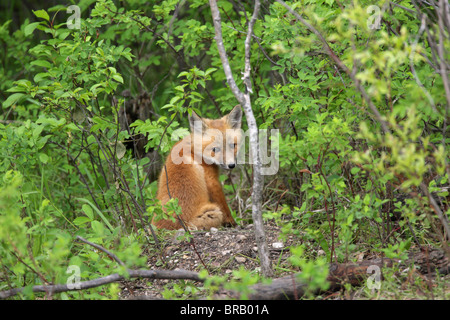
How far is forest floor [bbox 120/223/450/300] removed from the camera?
334 centimetres

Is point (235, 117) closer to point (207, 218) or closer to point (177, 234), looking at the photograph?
point (207, 218)

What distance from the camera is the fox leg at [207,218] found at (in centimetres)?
522

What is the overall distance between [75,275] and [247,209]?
8.49 ft

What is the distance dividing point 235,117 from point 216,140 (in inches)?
14.2

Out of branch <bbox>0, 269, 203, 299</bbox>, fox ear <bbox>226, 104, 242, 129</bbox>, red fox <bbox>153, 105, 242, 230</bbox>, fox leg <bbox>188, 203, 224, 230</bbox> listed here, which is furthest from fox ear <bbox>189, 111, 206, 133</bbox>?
branch <bbox>0, 269, 203, 299</bbox>

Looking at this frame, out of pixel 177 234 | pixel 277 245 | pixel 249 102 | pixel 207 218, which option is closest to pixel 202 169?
pixel 207 218

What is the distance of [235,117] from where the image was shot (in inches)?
223

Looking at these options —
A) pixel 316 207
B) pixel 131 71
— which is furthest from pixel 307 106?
pixel 131 71

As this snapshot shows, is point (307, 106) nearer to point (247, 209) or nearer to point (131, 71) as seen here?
point (247, 209)

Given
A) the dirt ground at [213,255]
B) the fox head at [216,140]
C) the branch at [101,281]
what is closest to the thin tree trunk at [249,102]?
the branch at [101,281]

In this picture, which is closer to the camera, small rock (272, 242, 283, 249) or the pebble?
small rock (272, 242, 283, 249)

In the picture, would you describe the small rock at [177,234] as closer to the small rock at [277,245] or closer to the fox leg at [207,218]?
the fox leg at [207,218]

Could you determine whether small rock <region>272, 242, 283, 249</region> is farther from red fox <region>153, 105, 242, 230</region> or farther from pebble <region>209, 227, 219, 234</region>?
red fox <region>153, 105, 242, 230</region>

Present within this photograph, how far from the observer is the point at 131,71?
729 centimetres
